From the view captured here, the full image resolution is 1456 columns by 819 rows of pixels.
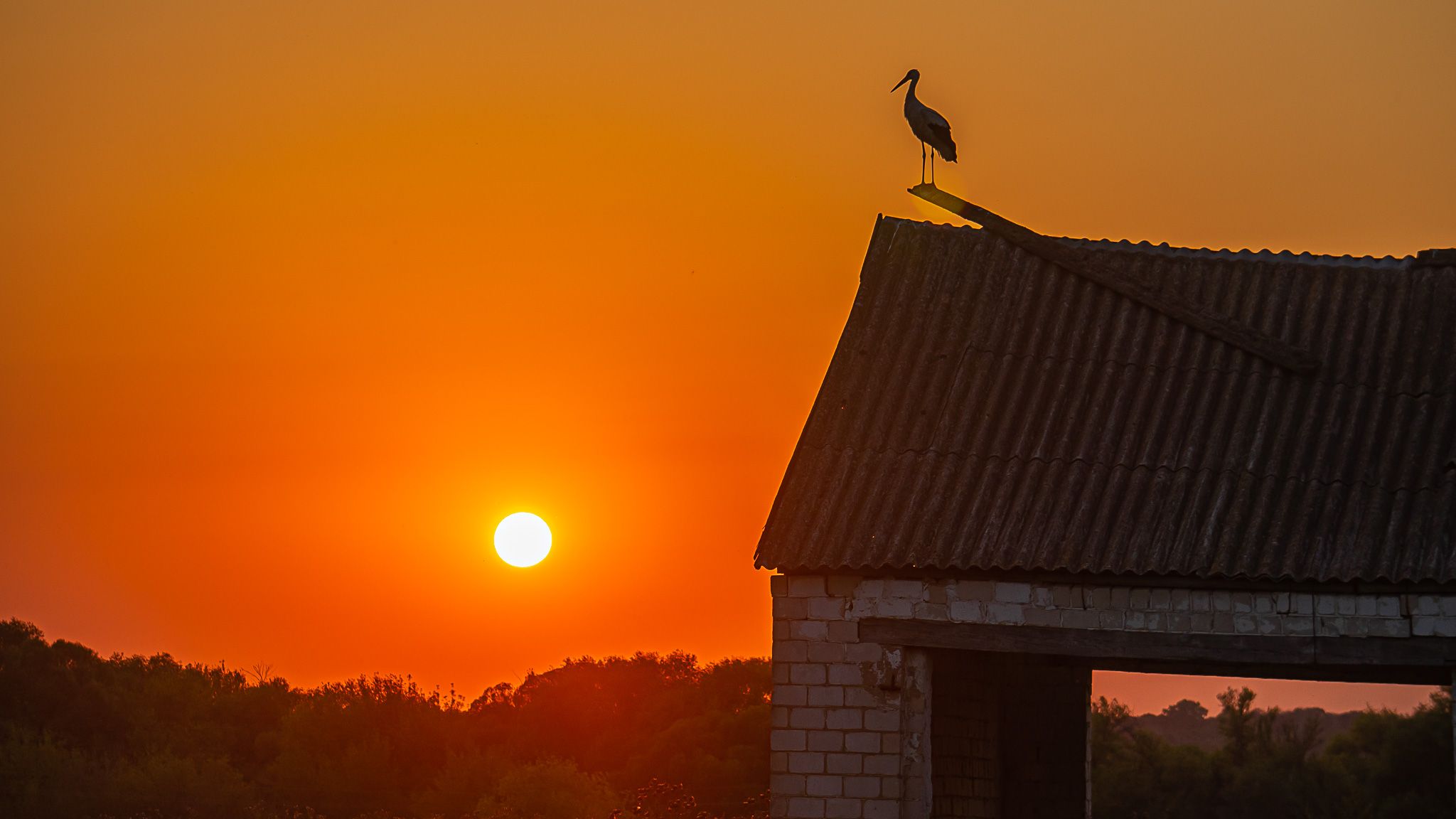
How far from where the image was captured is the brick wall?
45.9ft

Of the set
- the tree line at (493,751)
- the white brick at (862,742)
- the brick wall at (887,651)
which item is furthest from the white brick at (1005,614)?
the tree line at (493,751)

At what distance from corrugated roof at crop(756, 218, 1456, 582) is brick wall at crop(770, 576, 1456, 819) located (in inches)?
10.3

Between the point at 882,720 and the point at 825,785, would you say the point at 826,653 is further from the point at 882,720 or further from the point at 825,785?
the point at 825,785

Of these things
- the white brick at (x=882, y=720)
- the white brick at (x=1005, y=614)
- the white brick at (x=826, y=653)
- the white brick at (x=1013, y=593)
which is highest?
the white brick at (x=1013, y=593)

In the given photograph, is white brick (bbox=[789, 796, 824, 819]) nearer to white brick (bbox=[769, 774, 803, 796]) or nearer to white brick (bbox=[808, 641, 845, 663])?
white brick (bbox=[769, 774, 803, 796])

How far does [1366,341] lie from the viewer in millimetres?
16016

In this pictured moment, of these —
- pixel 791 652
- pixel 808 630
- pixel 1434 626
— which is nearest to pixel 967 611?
pixel 808 630

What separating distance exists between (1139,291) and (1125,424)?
1.66 metres

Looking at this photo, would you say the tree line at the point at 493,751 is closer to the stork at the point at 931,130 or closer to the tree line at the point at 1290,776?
the tree line at the point at 1290,776

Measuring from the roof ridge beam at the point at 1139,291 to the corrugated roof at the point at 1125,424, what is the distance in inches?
4.0

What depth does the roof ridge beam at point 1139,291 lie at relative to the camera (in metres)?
15.8

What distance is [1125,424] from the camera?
1538 cm

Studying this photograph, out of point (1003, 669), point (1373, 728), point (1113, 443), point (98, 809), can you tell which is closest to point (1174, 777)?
point (1373, 728)

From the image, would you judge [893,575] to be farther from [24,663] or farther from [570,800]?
[24,663]
